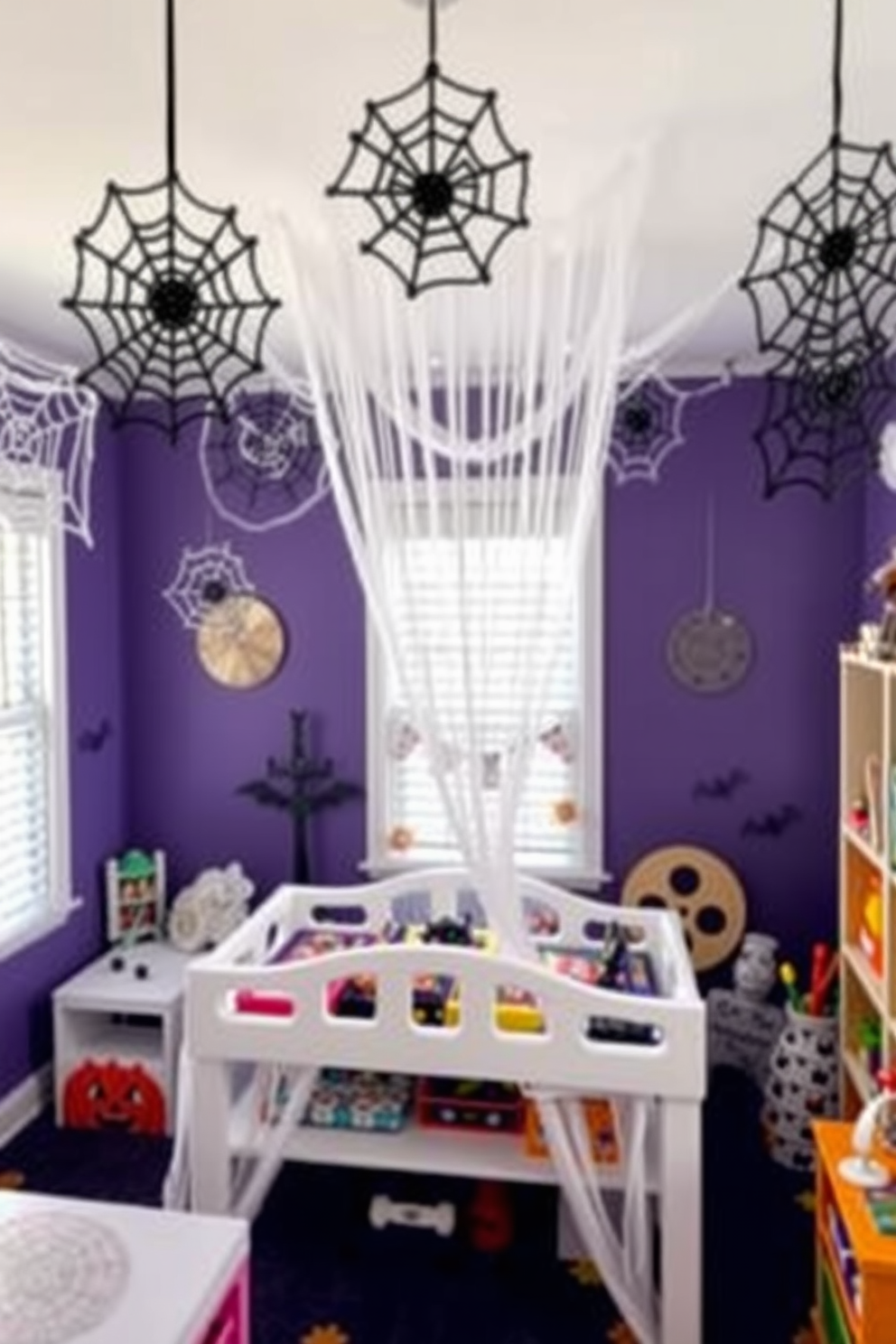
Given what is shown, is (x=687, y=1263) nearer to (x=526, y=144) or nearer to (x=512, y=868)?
(x=512, y=868)

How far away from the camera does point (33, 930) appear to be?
3197 mm

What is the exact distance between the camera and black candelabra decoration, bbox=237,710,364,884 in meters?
3.62

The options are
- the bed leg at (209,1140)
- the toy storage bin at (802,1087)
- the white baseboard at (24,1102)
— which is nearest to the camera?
the bed leg at (209,1140)

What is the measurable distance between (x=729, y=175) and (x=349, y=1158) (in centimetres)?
221

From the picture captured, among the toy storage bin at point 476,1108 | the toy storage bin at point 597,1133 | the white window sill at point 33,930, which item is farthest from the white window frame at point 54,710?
the toy storage bin at point 597,1133

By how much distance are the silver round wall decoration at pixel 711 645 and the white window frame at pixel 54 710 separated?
2.00m

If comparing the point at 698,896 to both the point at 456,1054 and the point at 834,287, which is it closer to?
the point at 456,1054

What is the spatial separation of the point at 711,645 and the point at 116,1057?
2.29 meters

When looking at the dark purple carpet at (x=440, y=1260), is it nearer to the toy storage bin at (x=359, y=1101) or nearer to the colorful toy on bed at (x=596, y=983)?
the toy storage bin at (x=359, y=1101)

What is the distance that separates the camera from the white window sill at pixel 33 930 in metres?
3.08

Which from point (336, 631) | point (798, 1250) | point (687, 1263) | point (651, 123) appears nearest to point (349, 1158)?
point (687, 1263)

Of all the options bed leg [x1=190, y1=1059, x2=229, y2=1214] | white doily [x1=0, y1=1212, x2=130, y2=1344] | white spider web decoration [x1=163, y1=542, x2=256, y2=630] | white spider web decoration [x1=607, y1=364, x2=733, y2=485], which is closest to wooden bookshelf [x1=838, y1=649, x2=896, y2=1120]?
white spider web decoration [x1=607, y1=364, x2=733, y2=485]

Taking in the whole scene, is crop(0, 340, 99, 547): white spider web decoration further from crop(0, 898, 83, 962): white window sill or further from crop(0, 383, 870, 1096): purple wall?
crop(0, 898, 83, 962): white window sill

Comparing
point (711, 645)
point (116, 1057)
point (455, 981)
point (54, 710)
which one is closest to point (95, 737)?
point (54, 710)
